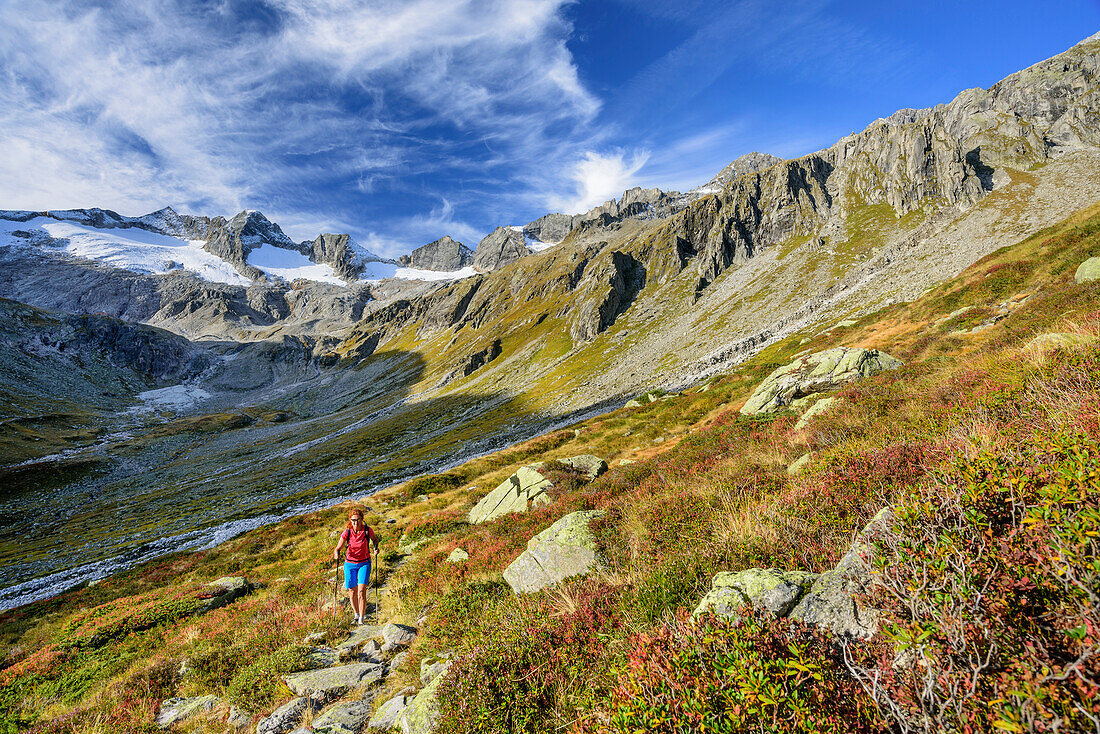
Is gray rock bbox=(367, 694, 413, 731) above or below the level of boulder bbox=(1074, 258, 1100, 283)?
below

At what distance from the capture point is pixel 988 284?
28.6 m

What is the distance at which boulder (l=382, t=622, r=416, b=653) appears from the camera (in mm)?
8746

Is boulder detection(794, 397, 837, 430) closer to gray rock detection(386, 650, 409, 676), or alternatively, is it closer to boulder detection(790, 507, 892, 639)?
boulder detection(790, 507, 892, 639)

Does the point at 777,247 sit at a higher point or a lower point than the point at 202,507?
higher

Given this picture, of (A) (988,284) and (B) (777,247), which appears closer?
(A) (988,284)

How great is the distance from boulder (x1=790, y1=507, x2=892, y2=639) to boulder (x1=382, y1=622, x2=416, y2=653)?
8225 millimetres

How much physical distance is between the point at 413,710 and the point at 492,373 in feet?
363

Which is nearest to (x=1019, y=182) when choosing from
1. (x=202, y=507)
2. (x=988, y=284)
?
(x=988, y=284)

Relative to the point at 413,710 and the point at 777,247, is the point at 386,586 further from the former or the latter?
the point at 777,247

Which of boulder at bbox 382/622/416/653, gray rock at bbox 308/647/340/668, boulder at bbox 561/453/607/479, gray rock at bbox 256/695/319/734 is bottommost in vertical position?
boulder at bbox 561/453/607/479

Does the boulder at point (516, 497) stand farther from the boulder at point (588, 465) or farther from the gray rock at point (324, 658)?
the gray rock at point (324, 658)

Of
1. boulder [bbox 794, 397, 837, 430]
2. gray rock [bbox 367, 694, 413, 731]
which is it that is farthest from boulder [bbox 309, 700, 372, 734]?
boulder [bbox 794, 397, 837, 430]

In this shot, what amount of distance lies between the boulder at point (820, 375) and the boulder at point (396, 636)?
59.0 feet

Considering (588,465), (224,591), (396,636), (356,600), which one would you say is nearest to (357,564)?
(356,600)
